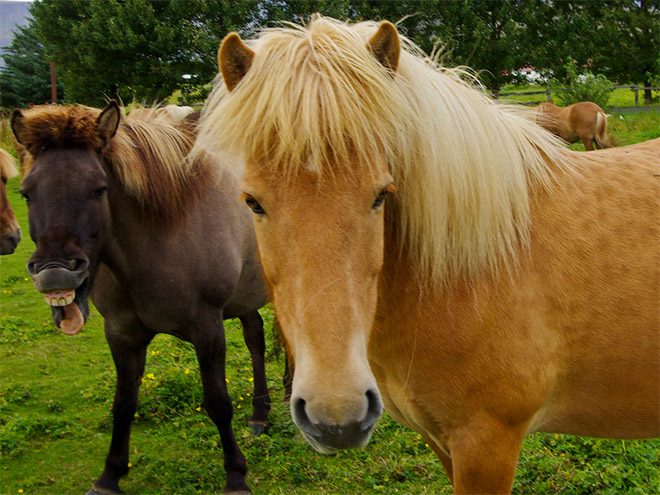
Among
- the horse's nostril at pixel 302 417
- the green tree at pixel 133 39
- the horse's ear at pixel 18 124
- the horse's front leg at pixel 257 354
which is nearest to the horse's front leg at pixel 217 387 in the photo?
the horse's front leg at pixel 257 354

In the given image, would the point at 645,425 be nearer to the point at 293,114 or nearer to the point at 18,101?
the point at 293,114

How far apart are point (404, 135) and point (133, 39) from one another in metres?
20.6

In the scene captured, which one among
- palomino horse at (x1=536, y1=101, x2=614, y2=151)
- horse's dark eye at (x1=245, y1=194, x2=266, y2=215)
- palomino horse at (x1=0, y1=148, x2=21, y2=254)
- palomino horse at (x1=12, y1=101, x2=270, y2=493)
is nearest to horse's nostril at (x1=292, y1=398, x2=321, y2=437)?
horse's dark eye at (x1=245, y1=194, x2=266, y2=215)

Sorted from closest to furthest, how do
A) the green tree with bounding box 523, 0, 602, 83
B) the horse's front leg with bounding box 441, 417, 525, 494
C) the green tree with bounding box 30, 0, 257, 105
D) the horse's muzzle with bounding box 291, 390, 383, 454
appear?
the horse's muzzle with bounding box 291, 390, 383, 454 → the horse's front leg with bounding box 441, 417, 525, 494 → the green tree with bounding box 30, 0, 257, 105 → the green tree with bounding box 523, 0, 602, 83

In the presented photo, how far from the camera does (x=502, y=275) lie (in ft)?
6.23

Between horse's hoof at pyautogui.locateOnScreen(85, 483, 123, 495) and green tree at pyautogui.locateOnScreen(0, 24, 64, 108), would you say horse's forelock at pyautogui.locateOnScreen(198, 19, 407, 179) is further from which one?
green tree at pyautogui.locateOnScreen(0, 24, 64, 108)

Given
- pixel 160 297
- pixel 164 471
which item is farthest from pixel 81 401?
pixel 160 297

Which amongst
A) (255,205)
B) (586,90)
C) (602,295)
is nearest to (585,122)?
(586,90)

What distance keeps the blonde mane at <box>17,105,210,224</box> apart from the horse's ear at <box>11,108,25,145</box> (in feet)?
0.07

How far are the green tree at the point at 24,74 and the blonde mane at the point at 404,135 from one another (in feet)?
74.5

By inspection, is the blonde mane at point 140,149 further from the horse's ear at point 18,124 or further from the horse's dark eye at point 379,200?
the horse's dark eye at point 379,200

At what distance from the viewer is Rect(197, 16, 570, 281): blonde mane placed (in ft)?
5.05

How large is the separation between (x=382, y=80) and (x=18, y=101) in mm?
24024

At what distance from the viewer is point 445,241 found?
1.88m
